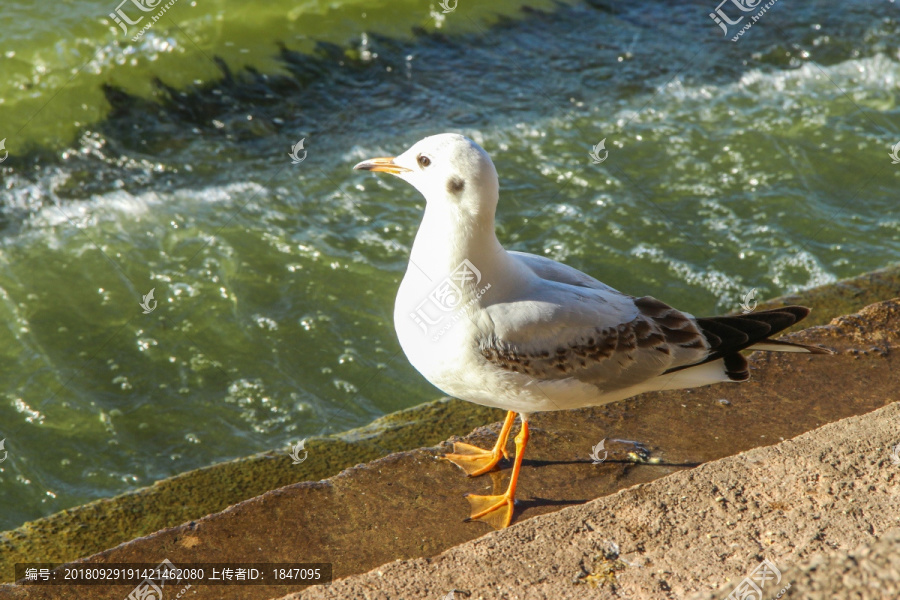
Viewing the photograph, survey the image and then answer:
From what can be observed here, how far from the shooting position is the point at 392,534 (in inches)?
133

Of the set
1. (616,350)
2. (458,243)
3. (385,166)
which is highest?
(385,166)

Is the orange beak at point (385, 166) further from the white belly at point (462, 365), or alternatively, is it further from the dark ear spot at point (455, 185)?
the white belly at point (462, 365)

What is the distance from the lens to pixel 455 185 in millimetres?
3424

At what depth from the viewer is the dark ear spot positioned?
3406 mm

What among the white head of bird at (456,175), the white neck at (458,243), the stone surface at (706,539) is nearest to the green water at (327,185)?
the white neck at (458,243)

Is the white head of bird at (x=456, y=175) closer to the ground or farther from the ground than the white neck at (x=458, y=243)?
farther from the ground

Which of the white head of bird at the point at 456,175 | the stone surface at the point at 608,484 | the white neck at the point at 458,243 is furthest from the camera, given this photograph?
the white neck at the point at 458,243

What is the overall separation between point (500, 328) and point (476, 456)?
0.74 m

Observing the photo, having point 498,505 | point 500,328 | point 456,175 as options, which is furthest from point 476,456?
point 456,175

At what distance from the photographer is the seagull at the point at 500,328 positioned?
3.45 m

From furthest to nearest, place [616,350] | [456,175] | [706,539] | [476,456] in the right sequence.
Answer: [476,456], [616,350], [456,175], [706,539]

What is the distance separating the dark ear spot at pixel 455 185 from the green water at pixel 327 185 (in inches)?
97.7

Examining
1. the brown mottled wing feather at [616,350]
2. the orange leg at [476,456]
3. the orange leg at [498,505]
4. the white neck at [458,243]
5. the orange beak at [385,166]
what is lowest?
the orange leg at [498,505]

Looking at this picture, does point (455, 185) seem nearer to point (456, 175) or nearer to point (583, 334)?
point (456, 175)
